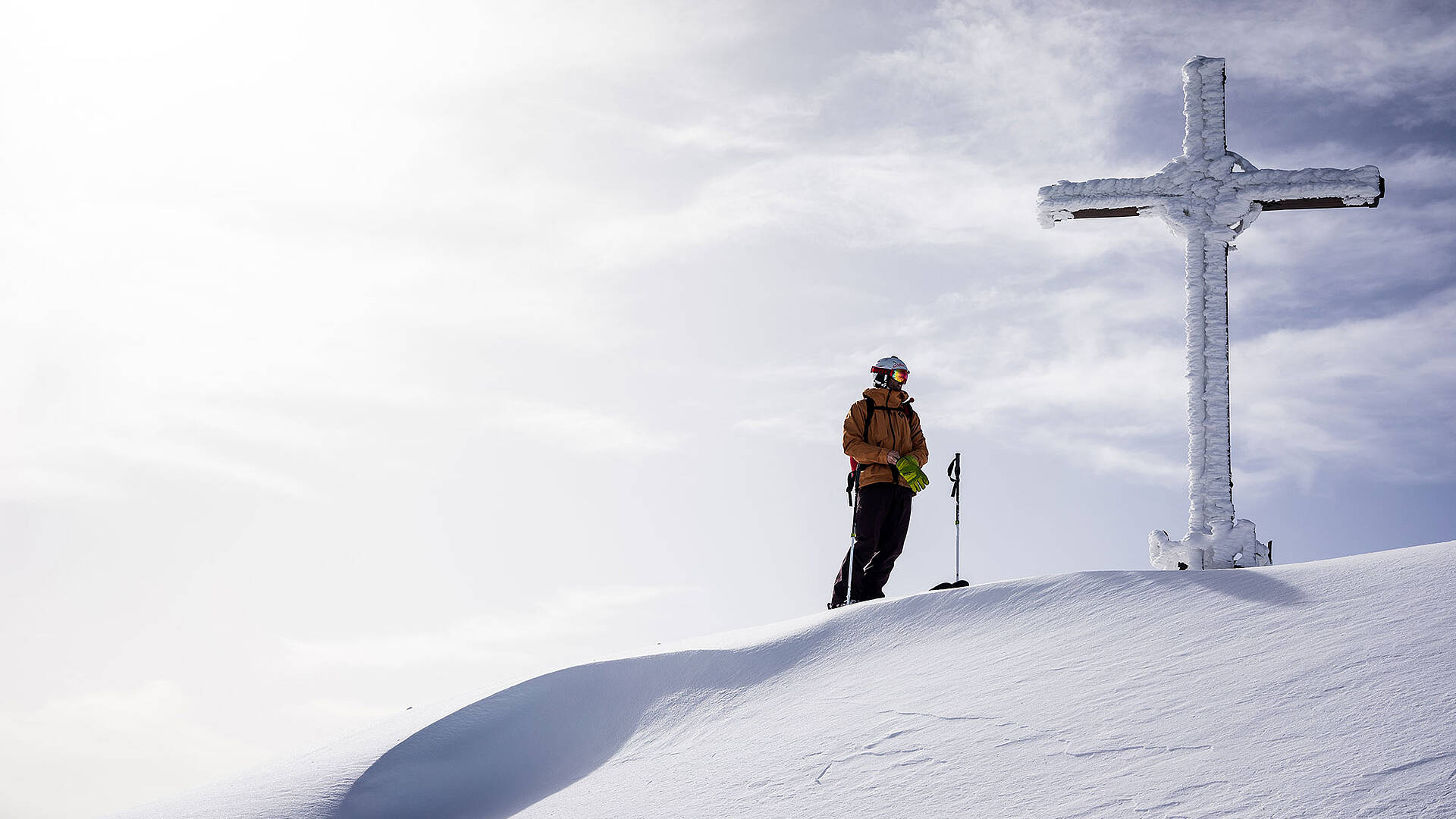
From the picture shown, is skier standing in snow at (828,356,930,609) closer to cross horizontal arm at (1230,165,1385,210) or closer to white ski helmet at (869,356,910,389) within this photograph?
white ski helmet at (869,356,910,389)

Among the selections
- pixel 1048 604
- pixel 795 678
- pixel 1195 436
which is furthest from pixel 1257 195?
pixel 795 678

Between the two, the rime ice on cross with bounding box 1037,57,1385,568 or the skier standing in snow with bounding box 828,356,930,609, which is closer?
the rime ice on cross with bounding box 1037,57,1385,568

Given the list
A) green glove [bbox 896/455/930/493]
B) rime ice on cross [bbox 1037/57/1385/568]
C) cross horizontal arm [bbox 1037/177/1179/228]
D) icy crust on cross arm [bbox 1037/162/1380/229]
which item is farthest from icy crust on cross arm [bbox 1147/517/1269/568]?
cross horizontal arm [bbox 1037/177/1179/228]

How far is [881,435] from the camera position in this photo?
7660 mm

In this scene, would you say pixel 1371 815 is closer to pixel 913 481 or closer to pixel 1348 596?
pixel 1348 596

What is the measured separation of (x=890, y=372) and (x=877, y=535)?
1207mm

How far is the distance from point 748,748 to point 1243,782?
2.07m

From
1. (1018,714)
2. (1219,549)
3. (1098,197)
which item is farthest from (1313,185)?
(1018,714)

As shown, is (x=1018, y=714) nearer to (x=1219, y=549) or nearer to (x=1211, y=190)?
(x=1219, y=549)

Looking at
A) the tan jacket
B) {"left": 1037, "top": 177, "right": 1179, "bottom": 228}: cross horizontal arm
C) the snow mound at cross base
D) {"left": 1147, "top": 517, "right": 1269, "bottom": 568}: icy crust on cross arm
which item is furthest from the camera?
{"left": 1037, "top": 177, "right": 1179, "bottom": 228}: cross horizontal arm

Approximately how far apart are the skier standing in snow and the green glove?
0.18 feet

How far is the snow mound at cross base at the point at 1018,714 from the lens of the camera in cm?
316

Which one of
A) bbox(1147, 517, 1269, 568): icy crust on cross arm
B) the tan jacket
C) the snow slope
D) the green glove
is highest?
the tan jacket

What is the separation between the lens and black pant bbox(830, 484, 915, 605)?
766 centimetres
